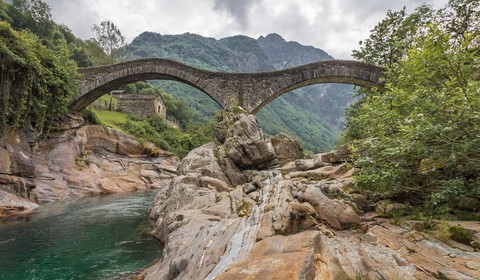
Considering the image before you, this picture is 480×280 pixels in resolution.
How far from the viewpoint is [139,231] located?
36.9 ft

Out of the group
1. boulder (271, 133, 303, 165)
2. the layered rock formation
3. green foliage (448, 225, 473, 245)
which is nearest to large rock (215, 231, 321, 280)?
the layered rock formation

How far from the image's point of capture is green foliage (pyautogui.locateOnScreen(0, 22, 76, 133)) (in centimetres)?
1633

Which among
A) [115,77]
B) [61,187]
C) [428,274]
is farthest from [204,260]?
[115,77]

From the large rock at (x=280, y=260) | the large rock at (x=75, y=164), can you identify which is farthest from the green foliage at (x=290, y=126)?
the large rock at (x=280, y=260)

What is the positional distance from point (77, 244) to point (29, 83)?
13.8 metres

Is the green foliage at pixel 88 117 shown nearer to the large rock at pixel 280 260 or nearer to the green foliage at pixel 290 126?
the large rock at pixel 280 260

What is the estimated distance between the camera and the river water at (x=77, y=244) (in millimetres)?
7493

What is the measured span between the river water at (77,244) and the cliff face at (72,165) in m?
3.00

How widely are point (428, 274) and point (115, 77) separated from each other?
88.0 ft

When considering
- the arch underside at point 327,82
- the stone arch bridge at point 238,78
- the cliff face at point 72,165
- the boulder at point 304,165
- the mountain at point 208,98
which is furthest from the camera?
the mountain at point 208,98

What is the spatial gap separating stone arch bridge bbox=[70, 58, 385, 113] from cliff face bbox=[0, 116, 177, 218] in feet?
14.0

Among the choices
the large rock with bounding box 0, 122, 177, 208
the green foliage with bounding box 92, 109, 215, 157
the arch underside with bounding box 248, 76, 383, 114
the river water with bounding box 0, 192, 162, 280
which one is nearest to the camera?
the river water with bounding box 0, 192, 162, 280

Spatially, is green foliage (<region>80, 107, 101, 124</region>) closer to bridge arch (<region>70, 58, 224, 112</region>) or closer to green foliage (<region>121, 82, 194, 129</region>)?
bridge arch (<region>70, 58, 224, 112</region>)

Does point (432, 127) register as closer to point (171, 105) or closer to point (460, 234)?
point (460, 234)
